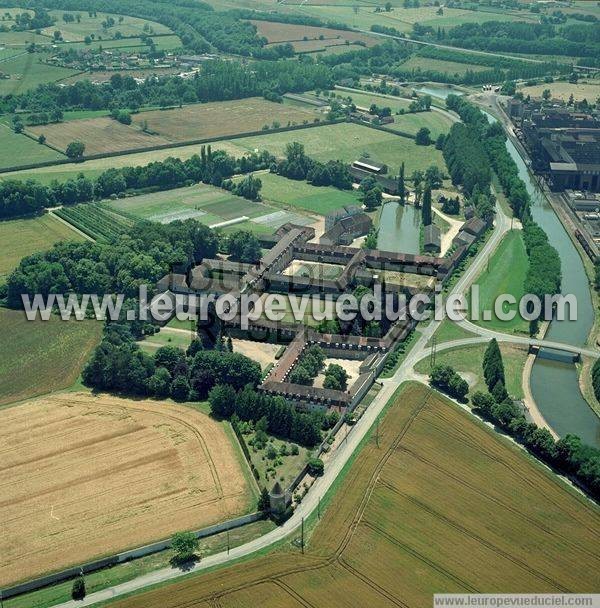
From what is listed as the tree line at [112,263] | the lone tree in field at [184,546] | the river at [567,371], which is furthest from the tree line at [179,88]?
the lone tree in field at [184,546]

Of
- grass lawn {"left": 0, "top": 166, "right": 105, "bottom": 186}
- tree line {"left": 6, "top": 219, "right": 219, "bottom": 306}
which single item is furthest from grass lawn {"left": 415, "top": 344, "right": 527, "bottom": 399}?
grass lawn {"left": 0, "top": 166, "right": 105, "bottom": 186}

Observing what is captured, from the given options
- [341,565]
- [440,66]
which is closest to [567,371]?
[341,565]

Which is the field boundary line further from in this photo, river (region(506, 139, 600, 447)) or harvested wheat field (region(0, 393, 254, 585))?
river (region(506, 139, 600, 447))

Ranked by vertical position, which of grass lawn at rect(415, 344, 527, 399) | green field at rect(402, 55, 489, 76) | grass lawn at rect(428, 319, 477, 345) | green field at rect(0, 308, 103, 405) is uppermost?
green field at rect(402, 55, 489, 76)

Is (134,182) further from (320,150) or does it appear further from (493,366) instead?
(493,366)

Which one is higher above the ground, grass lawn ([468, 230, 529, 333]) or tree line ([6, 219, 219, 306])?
tree line ([6, 219, 219, 306])

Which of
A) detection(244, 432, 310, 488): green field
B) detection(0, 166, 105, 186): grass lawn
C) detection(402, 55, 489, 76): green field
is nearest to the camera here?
detection(244, 432, 310, 488): green field
